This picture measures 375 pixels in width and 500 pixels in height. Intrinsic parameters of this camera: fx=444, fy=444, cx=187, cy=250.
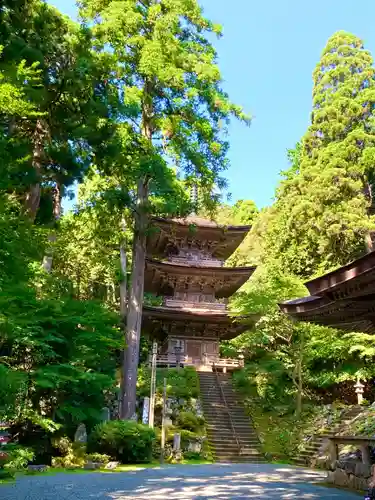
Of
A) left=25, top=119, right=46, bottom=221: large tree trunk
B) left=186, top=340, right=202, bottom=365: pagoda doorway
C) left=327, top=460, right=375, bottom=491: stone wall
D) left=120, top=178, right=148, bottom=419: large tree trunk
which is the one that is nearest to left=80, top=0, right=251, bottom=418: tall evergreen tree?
left=120, top=178, right=148, bottom=419: large tree trunk

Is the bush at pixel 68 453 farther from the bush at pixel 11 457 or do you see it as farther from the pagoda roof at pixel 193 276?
the pagoda roof at pixel 193 276

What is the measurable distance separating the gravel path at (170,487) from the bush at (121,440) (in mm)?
1515

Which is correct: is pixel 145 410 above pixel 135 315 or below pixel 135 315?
below

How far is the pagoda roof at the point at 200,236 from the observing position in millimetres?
23281

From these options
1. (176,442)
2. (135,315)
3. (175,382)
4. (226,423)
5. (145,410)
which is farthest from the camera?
(175,382)

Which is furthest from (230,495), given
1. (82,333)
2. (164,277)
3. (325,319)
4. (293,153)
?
(293,153)

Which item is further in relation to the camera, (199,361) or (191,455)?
(199,361)

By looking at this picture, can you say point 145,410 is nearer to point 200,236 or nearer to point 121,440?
point 121,440

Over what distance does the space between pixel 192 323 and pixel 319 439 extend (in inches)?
387

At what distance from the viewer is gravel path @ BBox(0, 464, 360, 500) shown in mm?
6945

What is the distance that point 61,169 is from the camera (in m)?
10.9

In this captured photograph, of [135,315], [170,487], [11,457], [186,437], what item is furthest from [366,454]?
[135,315]

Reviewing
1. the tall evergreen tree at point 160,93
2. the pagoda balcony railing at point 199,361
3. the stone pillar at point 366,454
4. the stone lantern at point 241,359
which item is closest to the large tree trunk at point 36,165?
the tall evergreen tree at point 160,93

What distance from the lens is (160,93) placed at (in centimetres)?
1520
